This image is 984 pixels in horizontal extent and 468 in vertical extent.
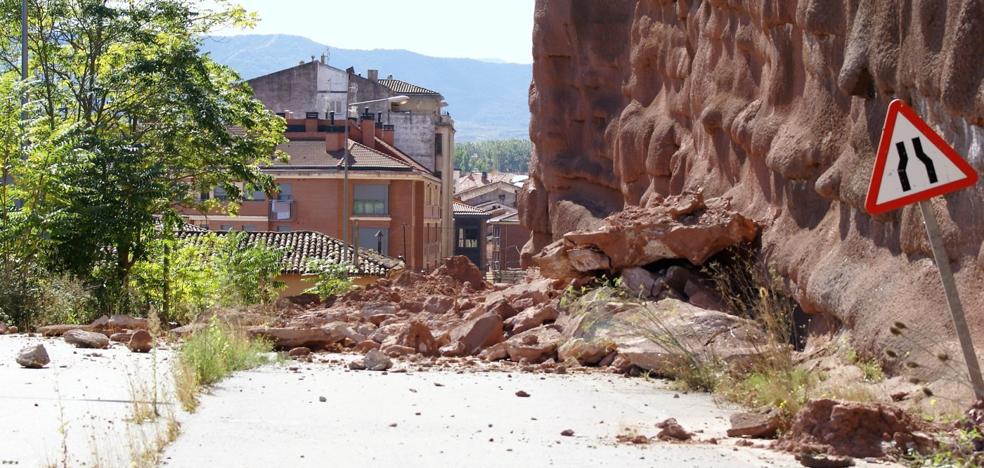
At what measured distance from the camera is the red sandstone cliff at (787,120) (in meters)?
12.0

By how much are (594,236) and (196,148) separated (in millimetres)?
13542

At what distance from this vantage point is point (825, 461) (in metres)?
8.24

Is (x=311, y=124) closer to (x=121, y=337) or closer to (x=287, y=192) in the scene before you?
(x=287, y=192)

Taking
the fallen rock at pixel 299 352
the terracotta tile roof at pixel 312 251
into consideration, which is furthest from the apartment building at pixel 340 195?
the fallen rock at pixel 299 352

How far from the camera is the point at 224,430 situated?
384 inches

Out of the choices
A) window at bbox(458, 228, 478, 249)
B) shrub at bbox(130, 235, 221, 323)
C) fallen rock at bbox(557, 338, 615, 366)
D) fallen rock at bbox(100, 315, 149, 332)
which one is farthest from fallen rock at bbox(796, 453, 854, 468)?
window at bbox(458, 228, 478, 249)

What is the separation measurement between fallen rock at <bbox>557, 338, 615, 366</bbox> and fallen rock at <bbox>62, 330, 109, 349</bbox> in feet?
18.6

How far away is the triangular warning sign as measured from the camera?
8234mm

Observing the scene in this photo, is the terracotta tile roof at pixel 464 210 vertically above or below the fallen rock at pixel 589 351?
above

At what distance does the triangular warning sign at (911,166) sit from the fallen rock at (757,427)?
1999 millimetres

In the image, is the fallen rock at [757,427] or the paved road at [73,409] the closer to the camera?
the paved road at [73,409]

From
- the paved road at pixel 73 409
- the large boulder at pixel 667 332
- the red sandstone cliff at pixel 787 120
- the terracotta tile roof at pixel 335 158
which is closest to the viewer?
the paved road at pixel 73 409

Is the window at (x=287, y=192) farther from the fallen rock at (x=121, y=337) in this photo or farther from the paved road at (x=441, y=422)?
the paved road at (x=441, y=422)

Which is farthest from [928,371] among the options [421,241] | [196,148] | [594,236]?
[421,241]
